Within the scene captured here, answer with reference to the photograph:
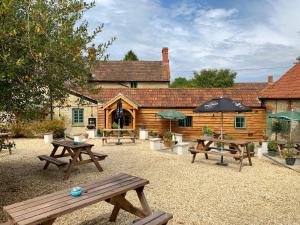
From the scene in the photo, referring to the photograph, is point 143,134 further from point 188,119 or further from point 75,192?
point 75,192

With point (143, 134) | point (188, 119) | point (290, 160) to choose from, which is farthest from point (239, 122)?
point (290, 160)

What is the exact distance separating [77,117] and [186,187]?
1481 centimetres

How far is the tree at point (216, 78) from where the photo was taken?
46853 mm

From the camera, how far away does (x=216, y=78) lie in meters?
47.2

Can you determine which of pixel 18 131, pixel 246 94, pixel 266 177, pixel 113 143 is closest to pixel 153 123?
pixel 113 143

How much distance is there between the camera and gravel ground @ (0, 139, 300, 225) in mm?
5922

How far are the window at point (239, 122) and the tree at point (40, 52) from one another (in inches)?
643

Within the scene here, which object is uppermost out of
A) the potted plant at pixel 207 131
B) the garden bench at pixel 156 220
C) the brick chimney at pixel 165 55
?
the brick chimney at pixel 165 55

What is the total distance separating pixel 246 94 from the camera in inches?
851

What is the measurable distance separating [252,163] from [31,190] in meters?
8.29

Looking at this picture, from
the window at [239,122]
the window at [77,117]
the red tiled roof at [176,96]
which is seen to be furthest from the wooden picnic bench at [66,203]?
the window at [239,122]

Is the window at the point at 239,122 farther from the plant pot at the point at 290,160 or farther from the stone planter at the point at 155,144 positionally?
the plant pot at the point at 290,160

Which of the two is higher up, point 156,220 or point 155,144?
point 156,220

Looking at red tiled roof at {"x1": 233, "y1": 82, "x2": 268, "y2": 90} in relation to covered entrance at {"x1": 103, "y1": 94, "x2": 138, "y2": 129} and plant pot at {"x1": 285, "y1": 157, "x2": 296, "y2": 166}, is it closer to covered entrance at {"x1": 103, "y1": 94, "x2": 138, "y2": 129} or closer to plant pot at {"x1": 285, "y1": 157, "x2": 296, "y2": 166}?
covered entrance at {"x1": 103, "y1": 94, "x2": 138, "y2": 129}
